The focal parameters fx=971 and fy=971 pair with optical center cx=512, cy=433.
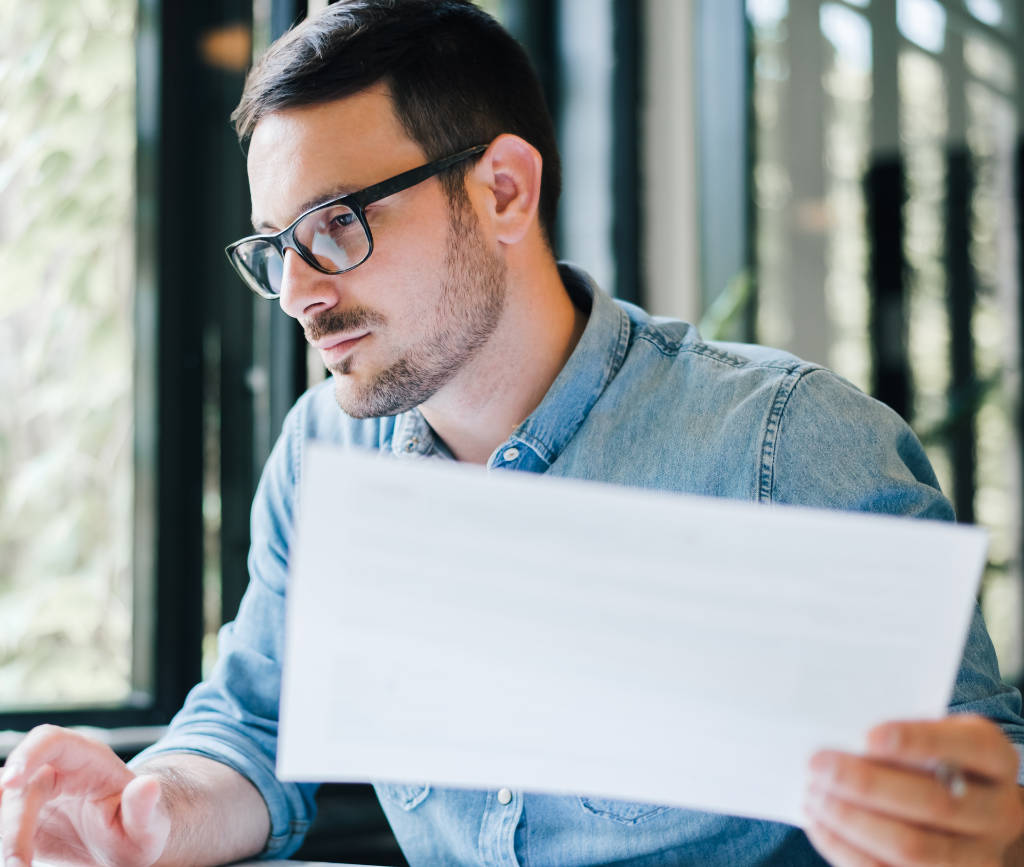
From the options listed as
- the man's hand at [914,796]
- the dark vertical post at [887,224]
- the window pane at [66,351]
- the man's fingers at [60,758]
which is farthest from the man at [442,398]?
the dark vertical post at [887,224]

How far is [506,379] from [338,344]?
0.63 ft

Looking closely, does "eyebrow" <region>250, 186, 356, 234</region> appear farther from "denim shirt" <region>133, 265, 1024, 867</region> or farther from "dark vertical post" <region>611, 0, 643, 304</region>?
"dark vertical post" <region>611, 0, 643, 304</region>

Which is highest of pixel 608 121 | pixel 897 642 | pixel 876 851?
pixel 608 121

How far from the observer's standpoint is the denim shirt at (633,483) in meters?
0.85

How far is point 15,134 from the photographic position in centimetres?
145

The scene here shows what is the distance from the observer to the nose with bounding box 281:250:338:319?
970 mm

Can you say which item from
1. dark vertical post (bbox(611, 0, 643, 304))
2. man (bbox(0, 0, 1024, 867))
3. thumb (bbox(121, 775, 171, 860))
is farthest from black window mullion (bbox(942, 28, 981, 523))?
thumb (bbox(121, 775, 171, 860))

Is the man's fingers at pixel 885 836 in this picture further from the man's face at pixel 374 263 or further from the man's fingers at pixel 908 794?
the man's face at pixel 374 263

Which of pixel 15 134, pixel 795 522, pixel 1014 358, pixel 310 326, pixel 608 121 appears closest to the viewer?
pixel 795 522

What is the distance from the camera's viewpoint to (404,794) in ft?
3.22

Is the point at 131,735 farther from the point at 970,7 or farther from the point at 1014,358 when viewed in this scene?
the point at 970,7

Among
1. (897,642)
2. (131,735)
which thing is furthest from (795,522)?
(131,735)

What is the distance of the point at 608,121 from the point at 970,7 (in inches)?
32.0

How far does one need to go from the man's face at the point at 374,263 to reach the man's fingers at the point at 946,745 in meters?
0.62
